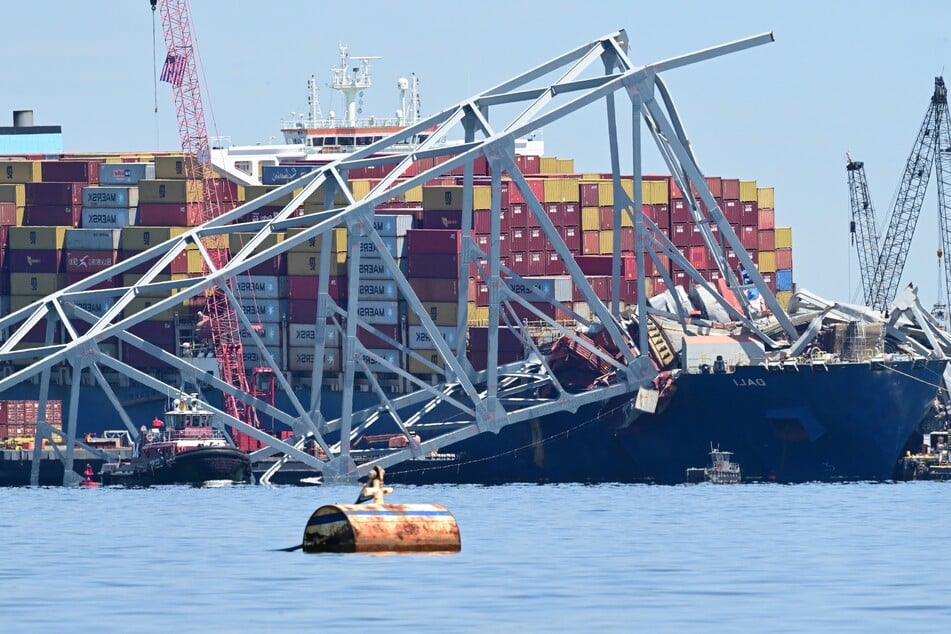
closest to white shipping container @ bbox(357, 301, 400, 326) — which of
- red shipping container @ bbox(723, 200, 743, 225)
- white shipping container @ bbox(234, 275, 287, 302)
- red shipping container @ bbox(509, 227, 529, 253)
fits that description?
white shipping container @ bbox(234, 275, 287, 302)

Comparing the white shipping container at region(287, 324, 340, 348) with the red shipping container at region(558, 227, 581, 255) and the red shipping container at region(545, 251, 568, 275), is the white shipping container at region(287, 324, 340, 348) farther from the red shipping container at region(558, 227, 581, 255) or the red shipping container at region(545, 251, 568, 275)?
the red shipping container at region(558, 227, 581, 255)

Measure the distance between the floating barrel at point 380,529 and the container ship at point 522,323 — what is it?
1292 inches

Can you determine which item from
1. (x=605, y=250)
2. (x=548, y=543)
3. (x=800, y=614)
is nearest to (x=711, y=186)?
(x=605, y=250)

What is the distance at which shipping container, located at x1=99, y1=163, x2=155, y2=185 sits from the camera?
114 metres

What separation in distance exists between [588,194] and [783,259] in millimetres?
13579

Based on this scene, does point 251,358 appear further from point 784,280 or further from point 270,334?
point 784,280

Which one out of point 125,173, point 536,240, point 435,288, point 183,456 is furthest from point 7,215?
point 183,456

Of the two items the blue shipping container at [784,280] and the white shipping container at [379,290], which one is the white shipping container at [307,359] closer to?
the white shipping container at [379,290]

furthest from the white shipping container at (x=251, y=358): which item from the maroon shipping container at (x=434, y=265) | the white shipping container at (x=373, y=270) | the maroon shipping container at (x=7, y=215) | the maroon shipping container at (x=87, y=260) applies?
the maroon shipping container at (x=7, y=215)

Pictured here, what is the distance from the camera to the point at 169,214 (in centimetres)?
11312

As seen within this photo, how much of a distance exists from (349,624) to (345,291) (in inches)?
2598

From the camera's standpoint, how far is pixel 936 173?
12775cm

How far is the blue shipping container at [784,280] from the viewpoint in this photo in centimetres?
11594

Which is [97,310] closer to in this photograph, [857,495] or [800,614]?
[857,495]
